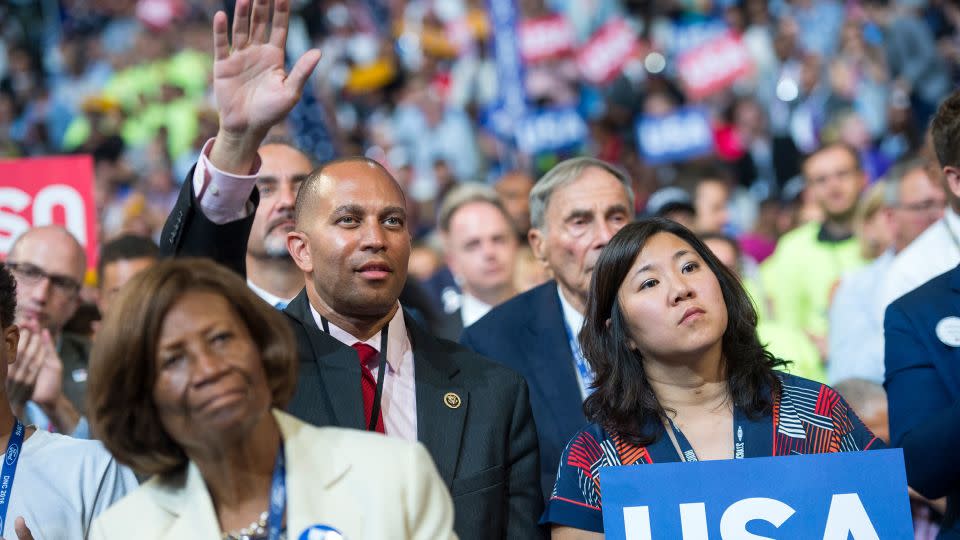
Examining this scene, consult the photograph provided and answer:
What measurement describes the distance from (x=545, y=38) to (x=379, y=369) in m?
9.92

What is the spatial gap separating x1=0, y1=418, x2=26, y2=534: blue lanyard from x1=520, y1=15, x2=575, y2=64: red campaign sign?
10259 millimetres

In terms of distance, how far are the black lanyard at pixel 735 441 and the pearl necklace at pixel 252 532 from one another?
1.23 m

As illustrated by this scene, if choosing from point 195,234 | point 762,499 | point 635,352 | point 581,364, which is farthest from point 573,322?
point 762,499

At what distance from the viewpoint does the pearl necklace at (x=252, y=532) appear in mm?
2676

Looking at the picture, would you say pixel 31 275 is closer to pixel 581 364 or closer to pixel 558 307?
pixel 558 307

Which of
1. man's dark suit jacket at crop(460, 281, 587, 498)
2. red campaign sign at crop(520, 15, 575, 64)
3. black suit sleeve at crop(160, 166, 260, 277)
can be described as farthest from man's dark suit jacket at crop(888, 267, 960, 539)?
red campaign sign at crop(520, 15, 575, 64)

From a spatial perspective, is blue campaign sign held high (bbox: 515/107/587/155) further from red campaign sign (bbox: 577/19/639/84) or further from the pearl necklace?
the pearl necklace

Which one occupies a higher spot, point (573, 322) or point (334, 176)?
point (334, 176)

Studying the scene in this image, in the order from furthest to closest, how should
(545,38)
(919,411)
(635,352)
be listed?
(545,38) → (635,352) → (919,411)

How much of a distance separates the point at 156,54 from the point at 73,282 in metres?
10.1

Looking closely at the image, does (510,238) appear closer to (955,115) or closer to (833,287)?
(833,287)

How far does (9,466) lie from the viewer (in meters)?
3.20

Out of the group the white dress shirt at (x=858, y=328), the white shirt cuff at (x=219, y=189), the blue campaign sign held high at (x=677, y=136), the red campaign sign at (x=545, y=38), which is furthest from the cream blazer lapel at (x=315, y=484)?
the red campaign sign at (x=545, y=38)

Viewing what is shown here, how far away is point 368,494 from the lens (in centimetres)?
270
